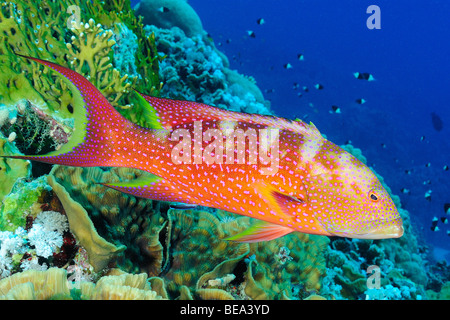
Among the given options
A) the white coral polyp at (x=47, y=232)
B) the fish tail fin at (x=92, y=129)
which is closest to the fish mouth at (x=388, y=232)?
the fish tail fin at (x=92, y=129)

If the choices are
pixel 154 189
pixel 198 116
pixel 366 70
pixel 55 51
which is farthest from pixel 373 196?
pixel 366 70

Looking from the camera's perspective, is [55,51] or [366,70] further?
[366,70]

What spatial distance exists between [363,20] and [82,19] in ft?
510

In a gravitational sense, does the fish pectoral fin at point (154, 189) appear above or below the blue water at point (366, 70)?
below

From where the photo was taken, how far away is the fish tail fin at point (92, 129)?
203 cm

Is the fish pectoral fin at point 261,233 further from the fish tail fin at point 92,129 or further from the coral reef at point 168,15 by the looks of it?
the coral reef at point 168,15

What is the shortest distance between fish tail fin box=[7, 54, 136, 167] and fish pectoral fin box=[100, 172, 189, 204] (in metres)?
0.22

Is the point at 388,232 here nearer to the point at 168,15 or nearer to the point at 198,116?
the point at 198,116

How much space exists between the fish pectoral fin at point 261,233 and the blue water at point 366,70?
875 inches

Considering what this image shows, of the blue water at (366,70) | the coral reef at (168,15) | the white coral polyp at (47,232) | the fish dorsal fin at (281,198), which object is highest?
the blue water at (366,70)

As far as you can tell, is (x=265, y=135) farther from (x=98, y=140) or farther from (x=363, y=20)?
(x=363, y=20)

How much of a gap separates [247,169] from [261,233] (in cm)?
52

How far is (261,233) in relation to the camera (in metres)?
2.15

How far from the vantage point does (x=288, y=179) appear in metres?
2.20
